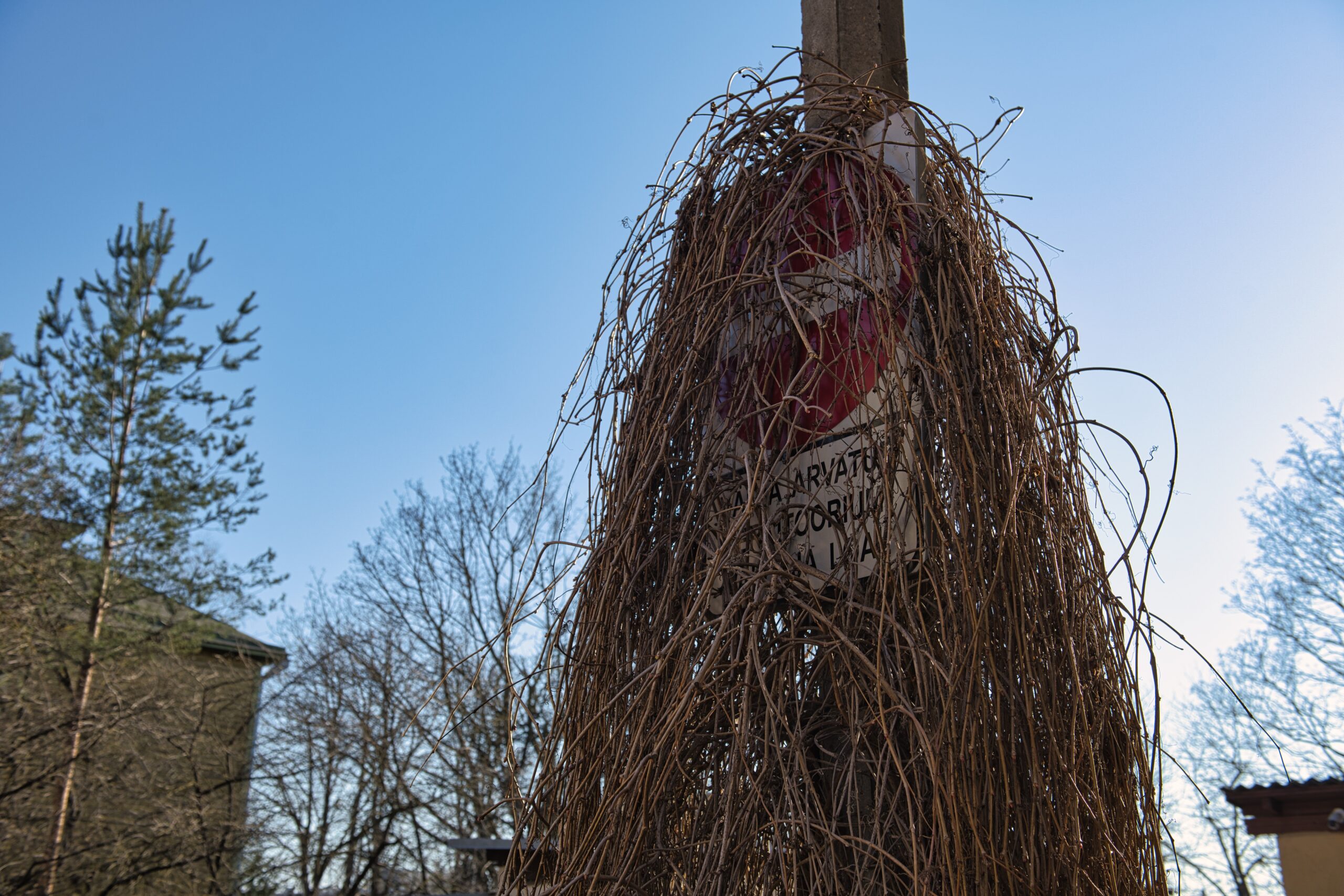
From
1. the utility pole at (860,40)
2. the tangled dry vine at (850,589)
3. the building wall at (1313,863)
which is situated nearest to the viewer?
the tangled dry vine at (850,589)

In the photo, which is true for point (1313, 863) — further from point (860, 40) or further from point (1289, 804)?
point (860, 40)

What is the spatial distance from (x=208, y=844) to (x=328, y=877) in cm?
211

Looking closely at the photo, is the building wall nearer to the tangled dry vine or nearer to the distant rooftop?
the distant rooftop

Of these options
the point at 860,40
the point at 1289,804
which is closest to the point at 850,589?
the point at 860,40

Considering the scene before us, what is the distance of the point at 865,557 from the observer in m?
1.09

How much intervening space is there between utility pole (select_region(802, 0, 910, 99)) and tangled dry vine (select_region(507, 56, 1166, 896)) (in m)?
0.27

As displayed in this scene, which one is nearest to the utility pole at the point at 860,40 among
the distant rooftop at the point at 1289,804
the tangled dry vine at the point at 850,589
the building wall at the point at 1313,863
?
the tangled dry vine at the point at 850,589

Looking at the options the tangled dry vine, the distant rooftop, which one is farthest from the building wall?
the tangled dry vine

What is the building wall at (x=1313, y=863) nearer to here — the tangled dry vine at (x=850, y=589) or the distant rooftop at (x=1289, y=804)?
the distant rooftop at (x=1289, y=804)

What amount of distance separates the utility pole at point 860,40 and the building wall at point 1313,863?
804cm

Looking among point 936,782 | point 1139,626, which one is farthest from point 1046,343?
point 936,782

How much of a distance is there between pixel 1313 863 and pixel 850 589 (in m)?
8.29

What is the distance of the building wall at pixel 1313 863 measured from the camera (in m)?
7.19

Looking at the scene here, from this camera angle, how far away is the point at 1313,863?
731 cm
